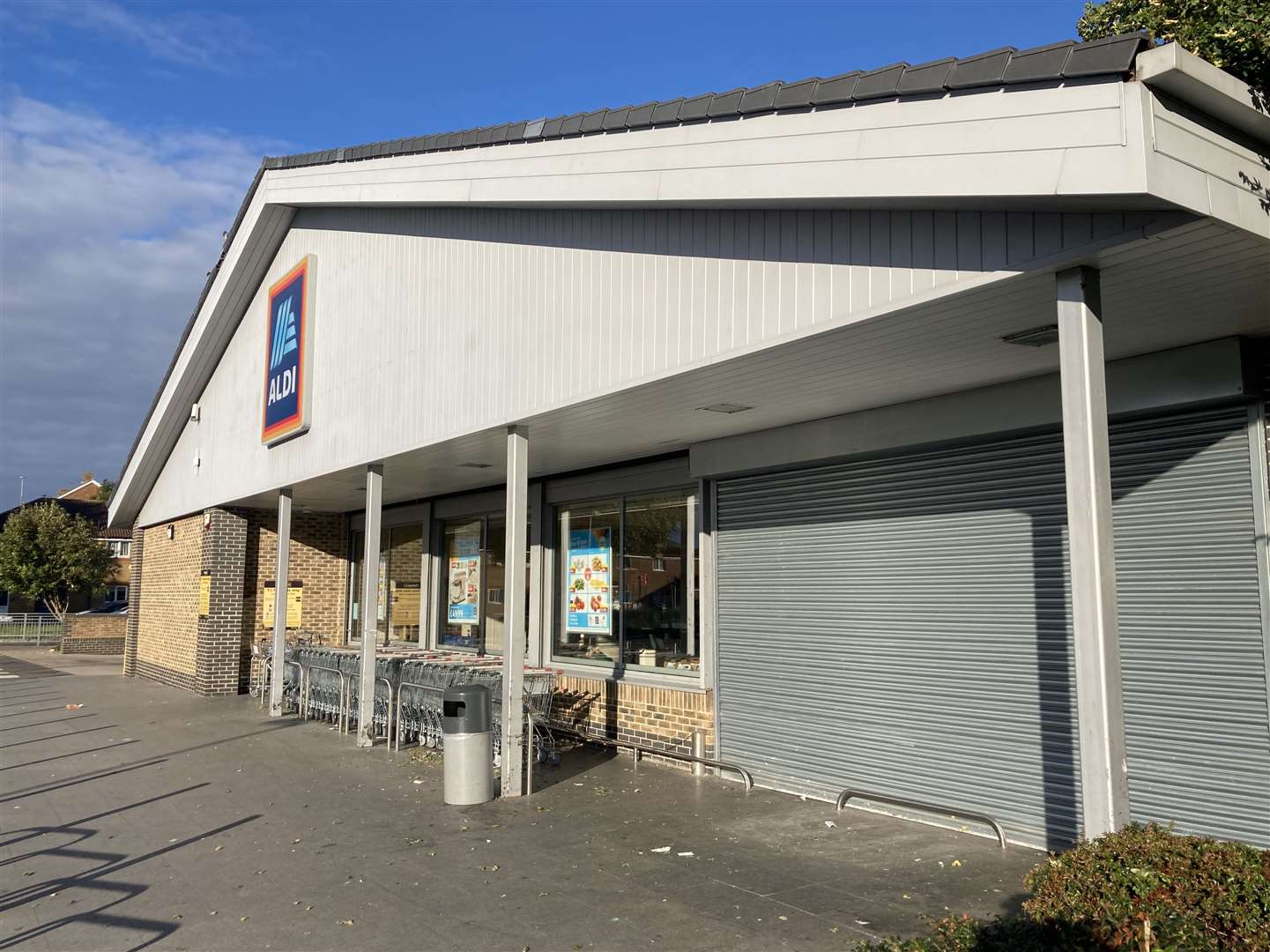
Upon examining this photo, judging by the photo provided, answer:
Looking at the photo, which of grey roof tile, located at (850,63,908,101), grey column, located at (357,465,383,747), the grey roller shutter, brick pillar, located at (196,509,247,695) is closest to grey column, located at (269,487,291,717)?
brick pillar, located at (196,509,247,695)

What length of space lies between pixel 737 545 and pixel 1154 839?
6.84 m

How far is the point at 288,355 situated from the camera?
1625cm

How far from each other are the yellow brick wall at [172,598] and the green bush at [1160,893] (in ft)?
65.8

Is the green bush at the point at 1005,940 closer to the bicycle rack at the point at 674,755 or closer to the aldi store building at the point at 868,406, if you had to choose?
the aldi store building at the point at 868,406

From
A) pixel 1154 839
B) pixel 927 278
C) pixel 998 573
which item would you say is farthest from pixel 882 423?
pixel 1154 839

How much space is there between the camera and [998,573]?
328 inches

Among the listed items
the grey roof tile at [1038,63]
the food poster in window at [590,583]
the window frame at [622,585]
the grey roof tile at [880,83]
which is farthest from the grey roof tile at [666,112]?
the food poster in window at [590,583]

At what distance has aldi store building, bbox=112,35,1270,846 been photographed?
5.15m

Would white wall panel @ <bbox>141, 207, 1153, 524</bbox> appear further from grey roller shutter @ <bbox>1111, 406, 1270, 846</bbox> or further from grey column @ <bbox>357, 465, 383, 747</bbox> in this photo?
grey roller shutter @ <bbox>1111, 406, 1270, 846</bbox>

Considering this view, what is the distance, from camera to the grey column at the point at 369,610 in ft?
43.7

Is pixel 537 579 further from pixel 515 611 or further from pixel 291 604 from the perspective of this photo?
pixel 291 604

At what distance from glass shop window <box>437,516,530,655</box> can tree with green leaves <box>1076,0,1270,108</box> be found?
1117 centimetres

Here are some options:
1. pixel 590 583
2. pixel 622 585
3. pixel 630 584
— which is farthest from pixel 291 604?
pixel 630 584

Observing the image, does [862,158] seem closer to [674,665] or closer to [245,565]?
[674,665]
